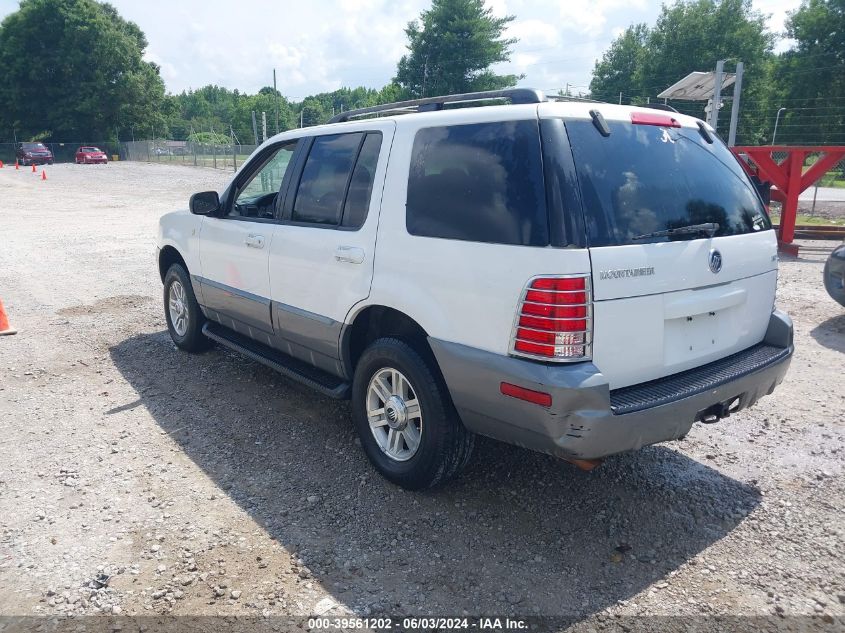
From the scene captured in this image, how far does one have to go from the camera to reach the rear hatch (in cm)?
287

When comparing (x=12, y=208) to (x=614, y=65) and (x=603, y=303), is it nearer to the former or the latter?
(x=603, y=303)

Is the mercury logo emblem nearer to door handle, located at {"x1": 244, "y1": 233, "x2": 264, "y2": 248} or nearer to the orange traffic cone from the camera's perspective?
door handle, located at {"x1": 244, "y1": 233, "x2": 264, "y2": 248}

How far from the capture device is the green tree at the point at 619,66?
6744 centimetres

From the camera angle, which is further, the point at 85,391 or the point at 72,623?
the point at 85,391

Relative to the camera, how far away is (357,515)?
3467 mm

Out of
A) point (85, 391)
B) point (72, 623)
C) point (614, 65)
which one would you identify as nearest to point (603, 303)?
point (72, 623)

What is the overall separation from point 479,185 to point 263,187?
275 centimetres

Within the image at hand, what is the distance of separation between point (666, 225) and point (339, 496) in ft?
7.38

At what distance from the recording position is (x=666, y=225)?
310cm

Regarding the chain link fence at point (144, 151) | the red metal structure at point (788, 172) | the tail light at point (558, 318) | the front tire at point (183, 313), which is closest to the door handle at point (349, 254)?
the tail light at point (558, 318)

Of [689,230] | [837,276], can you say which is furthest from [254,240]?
[837,276]

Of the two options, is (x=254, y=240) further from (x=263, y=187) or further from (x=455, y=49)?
(x=455, y=49)

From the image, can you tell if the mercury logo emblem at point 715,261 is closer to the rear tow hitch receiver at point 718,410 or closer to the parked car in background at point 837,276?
the rear tow hitch receiver at point 718,410

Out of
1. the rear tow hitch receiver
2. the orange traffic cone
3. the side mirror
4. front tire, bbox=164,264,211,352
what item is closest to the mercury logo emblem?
the rear tow hitch receiver
